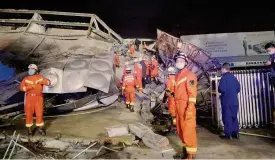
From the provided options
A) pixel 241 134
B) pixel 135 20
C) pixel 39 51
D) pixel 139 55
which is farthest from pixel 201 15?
pixel 241 134

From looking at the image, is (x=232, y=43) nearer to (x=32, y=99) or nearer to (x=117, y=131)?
(x=117, y=131)

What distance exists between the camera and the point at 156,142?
18.0 feet

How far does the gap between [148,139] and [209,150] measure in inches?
49.0

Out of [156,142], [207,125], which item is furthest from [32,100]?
[207,125]

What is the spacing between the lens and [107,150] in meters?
5.50

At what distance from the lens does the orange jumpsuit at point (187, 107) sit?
4.70 m

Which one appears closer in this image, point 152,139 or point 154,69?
point 152,139

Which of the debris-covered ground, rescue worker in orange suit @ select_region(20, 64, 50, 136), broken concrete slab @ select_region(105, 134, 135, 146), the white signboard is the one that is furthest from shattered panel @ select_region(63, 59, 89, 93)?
the white signboard

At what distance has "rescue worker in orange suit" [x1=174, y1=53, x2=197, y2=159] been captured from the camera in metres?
4.71

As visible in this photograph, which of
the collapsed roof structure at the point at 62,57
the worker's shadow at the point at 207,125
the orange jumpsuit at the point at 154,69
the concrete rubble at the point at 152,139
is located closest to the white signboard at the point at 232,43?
the orange jumpsuit at the point at 154,69

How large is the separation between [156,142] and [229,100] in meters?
2.13

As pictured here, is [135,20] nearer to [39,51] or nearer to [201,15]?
[201,15]

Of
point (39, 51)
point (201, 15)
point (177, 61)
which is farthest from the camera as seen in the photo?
point (201, 15)

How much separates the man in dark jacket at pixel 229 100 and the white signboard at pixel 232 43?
11.5 m
